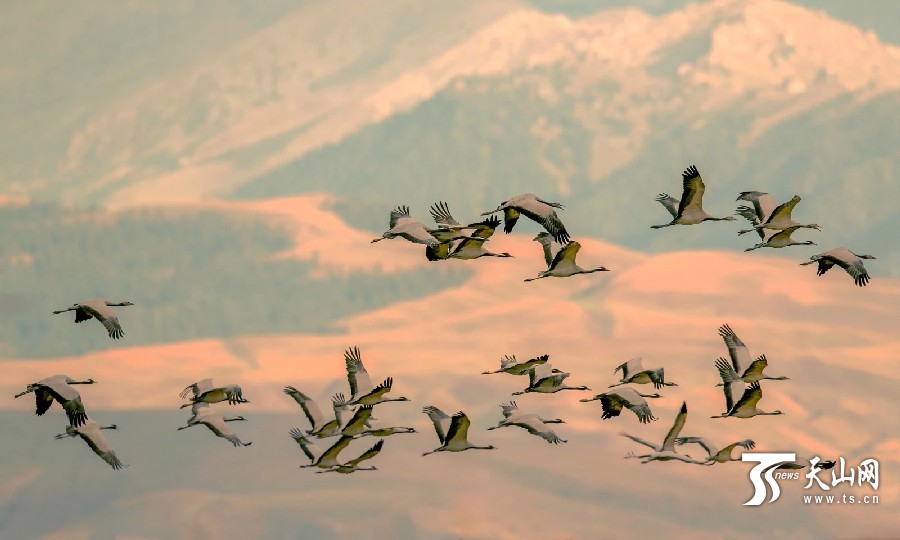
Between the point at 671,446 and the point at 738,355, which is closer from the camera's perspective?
the point at 738,355

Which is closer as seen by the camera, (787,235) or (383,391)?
(383,391)

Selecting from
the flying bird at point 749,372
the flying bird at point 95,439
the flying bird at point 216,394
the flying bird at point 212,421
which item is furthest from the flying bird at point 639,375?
the flying bird at point 95,439

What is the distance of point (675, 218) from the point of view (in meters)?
89.9

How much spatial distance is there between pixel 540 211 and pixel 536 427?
14.2 metres

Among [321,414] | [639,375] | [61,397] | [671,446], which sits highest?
[61,397]

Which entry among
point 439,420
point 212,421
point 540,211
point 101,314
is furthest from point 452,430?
point 101,314

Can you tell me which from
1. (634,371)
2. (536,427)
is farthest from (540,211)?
(634,371)

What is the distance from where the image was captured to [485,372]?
94312mm

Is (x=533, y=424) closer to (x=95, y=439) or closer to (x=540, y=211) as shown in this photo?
(x=540, y=211)

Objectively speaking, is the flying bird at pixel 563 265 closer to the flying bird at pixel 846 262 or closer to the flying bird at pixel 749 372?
the flying bird at pixel 749 372

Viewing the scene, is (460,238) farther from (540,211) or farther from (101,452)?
(101,452)

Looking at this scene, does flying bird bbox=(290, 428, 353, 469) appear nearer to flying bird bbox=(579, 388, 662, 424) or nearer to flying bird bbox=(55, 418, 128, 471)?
flying bird bbox=(55, 418, 128, 471)

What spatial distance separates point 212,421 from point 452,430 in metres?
14.9

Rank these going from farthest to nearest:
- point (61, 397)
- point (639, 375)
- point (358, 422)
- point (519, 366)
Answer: point (639, 375) → point (519, 366) → point (358, 422) → point (61, 397)
